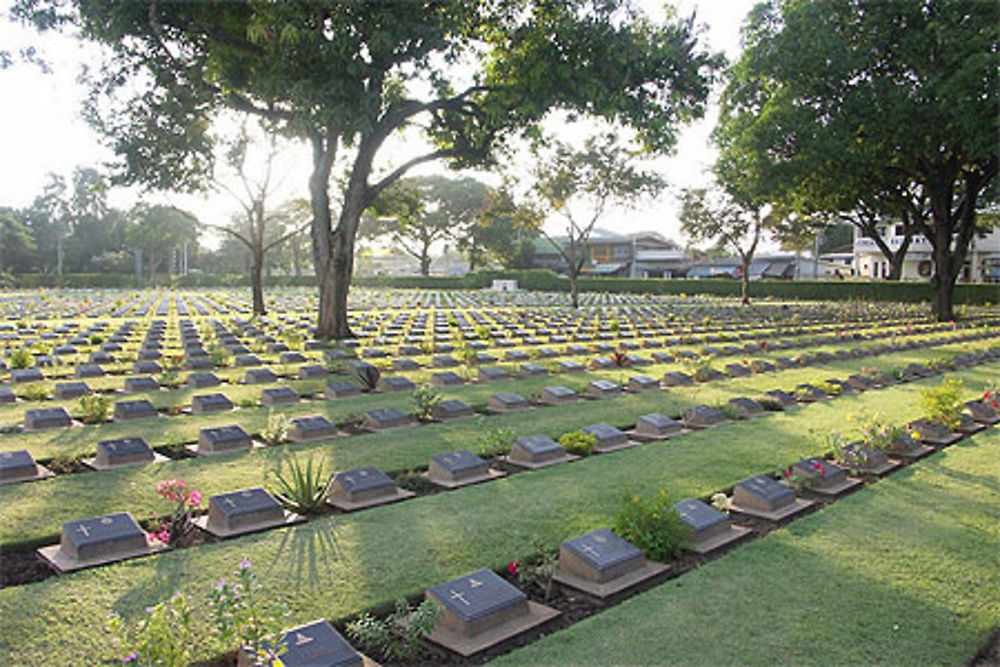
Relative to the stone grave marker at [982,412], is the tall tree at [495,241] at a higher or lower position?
higher

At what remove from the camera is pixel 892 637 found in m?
3.23

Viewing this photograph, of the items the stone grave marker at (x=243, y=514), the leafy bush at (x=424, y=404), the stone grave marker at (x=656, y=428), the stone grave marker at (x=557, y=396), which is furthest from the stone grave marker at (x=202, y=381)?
the stone grave marker at (x=656, y=428)

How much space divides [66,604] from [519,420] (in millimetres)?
5117

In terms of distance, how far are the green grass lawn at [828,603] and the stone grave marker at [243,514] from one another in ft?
7.31

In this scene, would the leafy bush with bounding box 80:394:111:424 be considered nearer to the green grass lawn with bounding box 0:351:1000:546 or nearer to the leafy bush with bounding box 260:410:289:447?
the green grass lawn with bounding box 0:351:1000:546

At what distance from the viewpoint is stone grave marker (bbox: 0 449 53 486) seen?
539cm

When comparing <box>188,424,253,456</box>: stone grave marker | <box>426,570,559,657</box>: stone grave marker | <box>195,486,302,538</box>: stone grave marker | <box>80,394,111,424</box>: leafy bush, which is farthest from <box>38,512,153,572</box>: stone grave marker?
<box>80,394,111,424</box>: leafy bush

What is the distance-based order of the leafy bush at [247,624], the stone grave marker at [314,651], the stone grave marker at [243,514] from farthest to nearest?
the stone grave marker at [243,514] → the stone grave marker at [314,651] → the leafy bush at [247,624]

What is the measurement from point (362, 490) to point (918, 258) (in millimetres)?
63233

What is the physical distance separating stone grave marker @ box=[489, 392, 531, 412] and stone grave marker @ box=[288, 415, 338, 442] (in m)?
2.17

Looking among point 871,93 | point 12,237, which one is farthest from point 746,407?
point 12,237

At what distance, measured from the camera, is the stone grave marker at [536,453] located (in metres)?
6.14

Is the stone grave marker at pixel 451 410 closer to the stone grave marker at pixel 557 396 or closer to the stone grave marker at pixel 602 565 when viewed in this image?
the stone grave marker at pixel 557 396

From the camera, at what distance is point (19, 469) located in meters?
5.45
